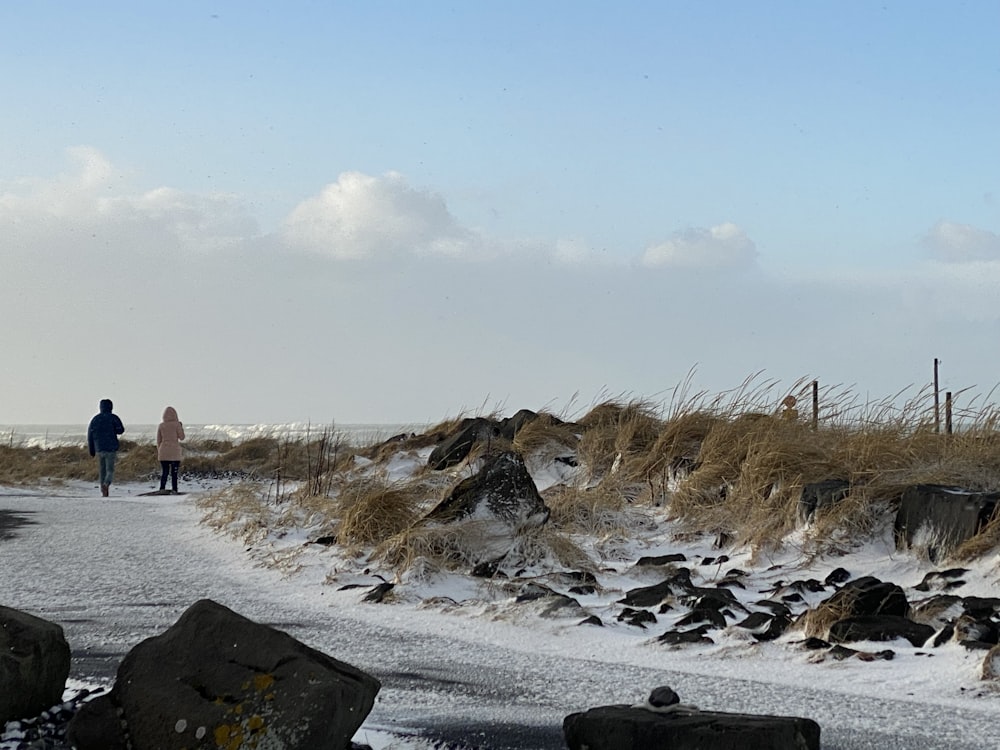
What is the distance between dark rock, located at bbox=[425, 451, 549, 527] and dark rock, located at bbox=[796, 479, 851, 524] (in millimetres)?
1893

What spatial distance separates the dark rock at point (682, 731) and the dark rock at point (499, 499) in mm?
4205

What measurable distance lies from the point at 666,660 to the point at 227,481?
14.2m

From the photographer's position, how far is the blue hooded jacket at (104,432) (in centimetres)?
1493

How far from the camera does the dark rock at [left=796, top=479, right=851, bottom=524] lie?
727cm

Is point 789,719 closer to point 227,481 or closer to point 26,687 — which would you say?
point 26,687

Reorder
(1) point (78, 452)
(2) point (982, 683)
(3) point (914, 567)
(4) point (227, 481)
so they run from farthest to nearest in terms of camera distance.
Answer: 1. (1) point (78, 452)
2. (4) point (227, 481)
3. (3) point (914, 567)
4. (2) point (982, 683)

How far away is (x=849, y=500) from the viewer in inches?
278

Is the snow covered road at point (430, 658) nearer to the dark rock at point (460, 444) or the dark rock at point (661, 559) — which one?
the dark rock at point (661, 559)

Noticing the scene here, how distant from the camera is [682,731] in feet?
9.82

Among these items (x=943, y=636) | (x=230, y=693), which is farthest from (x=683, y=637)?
(x=230, y=693)

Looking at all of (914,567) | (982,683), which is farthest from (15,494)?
(982,683)

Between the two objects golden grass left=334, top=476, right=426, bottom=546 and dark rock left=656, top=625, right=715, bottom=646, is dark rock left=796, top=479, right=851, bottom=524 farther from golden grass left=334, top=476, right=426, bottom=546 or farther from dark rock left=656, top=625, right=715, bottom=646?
golden grass left=334, top=476, right=426, bottom=546

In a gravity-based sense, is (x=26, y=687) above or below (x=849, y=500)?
below

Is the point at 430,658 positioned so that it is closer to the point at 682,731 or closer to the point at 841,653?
the point at 841,653
